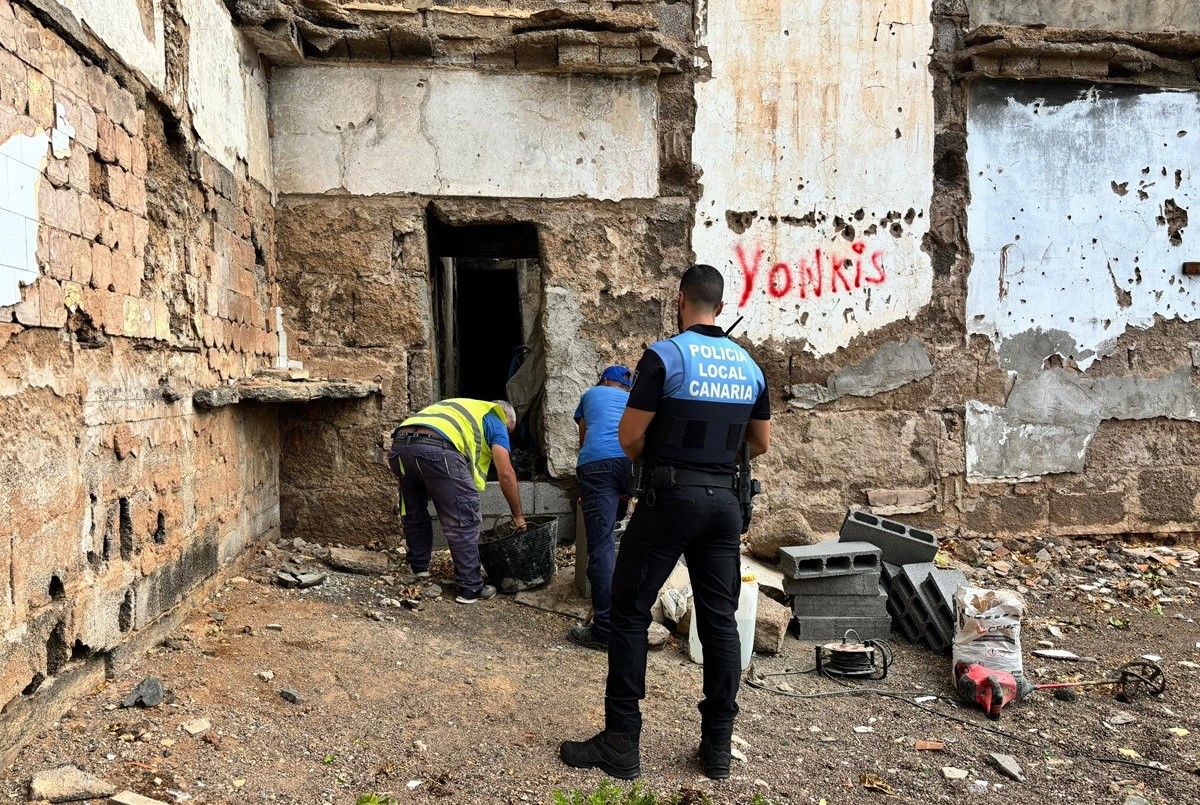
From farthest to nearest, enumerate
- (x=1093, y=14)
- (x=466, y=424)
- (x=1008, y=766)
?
(x=1093, y=14) < (x=466, y=424) < (x=1008, y=766)

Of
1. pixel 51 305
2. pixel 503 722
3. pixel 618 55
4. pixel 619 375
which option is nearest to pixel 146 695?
pixel 503 722

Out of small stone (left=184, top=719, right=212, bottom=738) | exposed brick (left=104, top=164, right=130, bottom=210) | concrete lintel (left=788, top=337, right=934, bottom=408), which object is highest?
exposed brick (left=104, top=164, right=130, bottom=210)

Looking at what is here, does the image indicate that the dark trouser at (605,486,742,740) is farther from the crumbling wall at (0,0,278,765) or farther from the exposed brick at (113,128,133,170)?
the exposed brick at (113,128,133,170)

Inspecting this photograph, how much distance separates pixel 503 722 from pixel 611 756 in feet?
1.95

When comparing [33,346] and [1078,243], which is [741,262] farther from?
[33,346]

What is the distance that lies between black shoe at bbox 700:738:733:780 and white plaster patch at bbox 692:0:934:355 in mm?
3737

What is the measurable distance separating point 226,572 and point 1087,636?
5114 mm

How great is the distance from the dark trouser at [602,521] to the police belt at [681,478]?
141 centimetres

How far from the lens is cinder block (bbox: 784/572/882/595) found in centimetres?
480

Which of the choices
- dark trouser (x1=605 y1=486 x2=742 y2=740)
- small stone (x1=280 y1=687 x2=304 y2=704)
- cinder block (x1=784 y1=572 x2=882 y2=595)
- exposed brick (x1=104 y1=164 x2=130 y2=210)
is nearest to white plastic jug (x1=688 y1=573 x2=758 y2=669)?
cinder block (x1=784 y1=572 x2=882 y2=595)

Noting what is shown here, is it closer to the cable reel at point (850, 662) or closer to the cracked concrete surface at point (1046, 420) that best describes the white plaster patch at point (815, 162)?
the cracked concrete surface at point (1046, 420)

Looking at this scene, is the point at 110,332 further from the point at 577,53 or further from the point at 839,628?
the point at 839,628

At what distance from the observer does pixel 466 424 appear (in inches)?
203

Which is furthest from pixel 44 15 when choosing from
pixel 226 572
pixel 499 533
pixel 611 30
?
pixel 499 533
